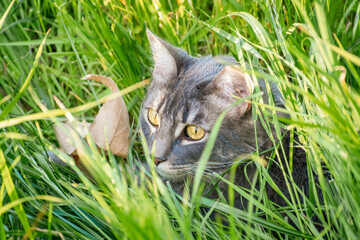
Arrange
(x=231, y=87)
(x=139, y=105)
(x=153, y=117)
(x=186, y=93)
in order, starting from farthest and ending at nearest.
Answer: (x=139, y=105) < (x=153, y=117) < (x=186, y=93) < (x=231, y=87)

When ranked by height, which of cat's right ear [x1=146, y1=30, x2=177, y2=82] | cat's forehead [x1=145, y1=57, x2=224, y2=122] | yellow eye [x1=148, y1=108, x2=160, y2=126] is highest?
cat's right ear [x1=146, y1=30, x2=177, y2=82]

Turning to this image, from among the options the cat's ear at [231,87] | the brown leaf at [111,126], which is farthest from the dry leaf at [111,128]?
the cat's ear at [231,87]

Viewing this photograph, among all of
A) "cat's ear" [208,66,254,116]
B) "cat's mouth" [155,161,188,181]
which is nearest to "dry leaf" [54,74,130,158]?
"cat's mouth" [155,161,188,181]

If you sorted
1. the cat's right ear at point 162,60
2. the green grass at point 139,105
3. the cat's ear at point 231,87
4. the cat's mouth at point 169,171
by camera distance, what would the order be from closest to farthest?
the green grass at point 139,105
the cat's ear at point 231,87
the cat's mouth at point 169,171
the cat's right ear at point 162,60

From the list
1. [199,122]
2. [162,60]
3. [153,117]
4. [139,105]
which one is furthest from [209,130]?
[139,105]

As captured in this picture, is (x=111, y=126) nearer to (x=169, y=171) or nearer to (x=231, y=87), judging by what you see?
(x=169, y=171)

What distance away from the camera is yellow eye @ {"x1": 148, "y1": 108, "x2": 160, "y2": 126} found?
1771 mm

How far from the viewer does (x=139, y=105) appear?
2.22 metres

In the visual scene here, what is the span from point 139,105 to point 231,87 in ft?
2.64

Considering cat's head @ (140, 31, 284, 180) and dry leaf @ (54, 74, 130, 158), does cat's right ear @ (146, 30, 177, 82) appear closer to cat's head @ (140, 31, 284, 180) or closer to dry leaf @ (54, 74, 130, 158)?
cat's head @ (140, 31, 284, 180)

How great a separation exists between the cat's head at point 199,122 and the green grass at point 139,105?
0.10m

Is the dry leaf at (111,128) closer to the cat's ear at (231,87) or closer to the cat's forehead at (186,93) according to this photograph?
the cat's forehead at (186,93)

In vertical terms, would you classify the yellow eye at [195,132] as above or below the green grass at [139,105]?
below

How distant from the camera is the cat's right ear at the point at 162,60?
5.74 feet
